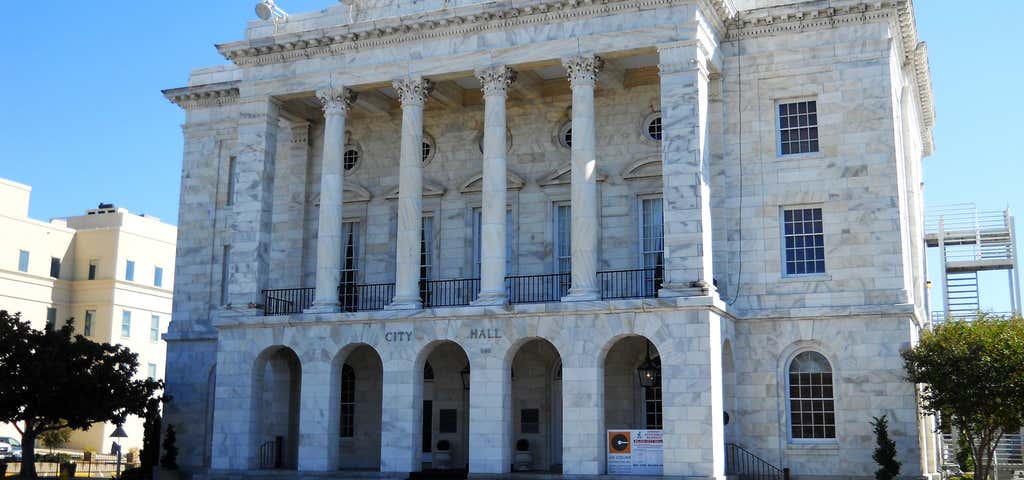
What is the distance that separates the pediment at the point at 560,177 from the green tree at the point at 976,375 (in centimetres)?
1078

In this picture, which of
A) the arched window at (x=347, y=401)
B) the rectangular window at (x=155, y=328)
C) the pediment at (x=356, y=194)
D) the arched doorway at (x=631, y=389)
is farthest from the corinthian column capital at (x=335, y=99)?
the rectangular window at (x=155, y=328)

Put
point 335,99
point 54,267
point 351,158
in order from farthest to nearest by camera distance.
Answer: point 54,267 → point 351,158 → point 335,99

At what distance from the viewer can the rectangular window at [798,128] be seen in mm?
32594

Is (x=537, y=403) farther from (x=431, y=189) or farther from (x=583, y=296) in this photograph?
(x=431, y=189)

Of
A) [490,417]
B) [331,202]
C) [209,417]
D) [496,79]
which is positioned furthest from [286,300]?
A: [496,79]

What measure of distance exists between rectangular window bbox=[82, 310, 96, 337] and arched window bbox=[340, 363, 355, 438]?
3665 centimetres

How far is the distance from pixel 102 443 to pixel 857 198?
50.8 metres

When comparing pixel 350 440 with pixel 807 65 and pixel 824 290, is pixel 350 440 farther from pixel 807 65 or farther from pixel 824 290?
pixel 807 65

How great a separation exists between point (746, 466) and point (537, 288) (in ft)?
28.0

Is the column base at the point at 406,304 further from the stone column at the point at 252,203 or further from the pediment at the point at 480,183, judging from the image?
the pediment at the point at 480,183

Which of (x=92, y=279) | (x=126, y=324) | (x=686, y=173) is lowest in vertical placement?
(x=686, y=173)

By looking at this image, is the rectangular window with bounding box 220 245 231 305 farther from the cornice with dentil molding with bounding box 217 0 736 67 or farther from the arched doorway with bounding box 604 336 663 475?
the arched doorway with bounding box 604 336 663 475

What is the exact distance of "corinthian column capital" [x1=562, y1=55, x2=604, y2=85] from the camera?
104 ft

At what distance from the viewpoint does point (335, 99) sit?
34.9 meters
